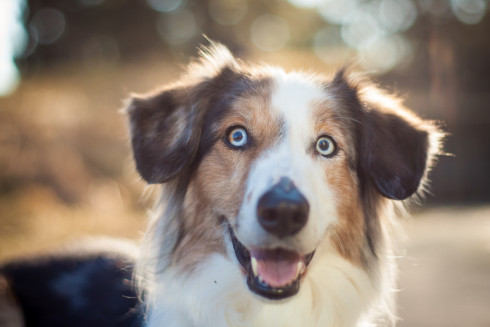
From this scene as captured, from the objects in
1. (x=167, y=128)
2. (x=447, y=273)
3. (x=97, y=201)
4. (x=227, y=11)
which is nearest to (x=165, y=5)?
(x=227, y=11)

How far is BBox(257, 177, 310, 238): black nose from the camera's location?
2242mm

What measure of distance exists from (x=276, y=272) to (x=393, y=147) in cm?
123

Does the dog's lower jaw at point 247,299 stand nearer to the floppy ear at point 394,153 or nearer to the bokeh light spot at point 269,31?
the floppy ear at point 394,153

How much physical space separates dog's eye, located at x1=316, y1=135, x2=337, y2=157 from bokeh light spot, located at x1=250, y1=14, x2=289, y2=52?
39.3 ft

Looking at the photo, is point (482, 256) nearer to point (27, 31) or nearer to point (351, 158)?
point (351, 158)

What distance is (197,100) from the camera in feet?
10.1

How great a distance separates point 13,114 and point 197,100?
7.32 m

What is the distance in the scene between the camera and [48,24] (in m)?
14.2

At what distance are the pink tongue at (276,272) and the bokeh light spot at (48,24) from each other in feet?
45.7

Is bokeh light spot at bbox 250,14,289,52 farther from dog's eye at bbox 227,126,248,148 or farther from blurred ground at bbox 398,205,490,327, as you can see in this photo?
dog's eye at bbox 227,126,248,148

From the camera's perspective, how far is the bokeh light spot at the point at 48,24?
13942 millimetres

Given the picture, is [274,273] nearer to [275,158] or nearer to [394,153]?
[275,158]

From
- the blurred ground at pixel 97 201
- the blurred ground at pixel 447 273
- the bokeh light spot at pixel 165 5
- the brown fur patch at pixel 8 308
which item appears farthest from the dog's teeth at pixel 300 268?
the bokeh light spot at pixel 165 5

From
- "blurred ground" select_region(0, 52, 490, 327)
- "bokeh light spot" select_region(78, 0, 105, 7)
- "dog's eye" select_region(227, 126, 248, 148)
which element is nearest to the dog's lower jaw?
"dog's eye" select_region(227, 126, 248, 148)
